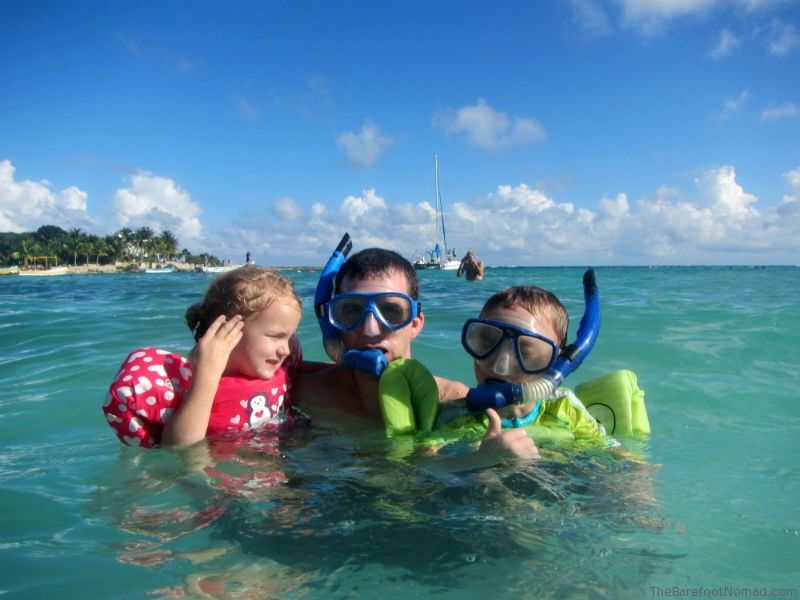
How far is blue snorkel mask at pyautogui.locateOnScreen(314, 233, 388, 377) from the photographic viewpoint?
118 inches

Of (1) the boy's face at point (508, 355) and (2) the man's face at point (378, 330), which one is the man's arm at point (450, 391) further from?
(1) the boy's face at point (508, 355)

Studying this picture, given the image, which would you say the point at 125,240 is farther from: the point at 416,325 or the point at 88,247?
the point at 416,325

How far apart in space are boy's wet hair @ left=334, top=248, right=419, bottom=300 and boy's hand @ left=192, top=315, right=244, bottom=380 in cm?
64

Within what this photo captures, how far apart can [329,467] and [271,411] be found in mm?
627

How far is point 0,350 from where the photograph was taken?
24.9 feet

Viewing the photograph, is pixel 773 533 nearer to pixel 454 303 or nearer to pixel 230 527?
pixel 230 527

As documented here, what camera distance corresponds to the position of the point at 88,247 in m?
89.1

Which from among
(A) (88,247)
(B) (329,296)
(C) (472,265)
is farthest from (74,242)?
(B) (329,296)

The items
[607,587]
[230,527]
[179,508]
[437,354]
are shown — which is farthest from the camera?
[437,354]

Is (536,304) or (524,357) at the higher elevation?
(536,304)

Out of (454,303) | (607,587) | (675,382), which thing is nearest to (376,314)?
(607,587)

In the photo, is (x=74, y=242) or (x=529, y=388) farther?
(x=74, y=242)

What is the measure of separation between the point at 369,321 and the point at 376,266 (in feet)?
1.03

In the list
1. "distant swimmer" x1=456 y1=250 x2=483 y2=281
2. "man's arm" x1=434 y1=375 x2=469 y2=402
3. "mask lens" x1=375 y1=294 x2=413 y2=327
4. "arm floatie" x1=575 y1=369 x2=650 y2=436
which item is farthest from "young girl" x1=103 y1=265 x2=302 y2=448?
"distant swimmer" x1=456 y1=250 x2=483 y2=281
